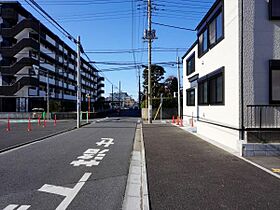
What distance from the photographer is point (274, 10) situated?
9.05 meters

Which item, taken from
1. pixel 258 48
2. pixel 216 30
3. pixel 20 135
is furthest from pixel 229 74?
pixel 20 135

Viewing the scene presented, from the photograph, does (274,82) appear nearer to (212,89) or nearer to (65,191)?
(212,89)

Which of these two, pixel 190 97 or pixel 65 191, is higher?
pixel 190 97

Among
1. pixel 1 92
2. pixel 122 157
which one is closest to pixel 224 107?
pixel 122 157

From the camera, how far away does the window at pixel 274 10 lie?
9023 millimetres

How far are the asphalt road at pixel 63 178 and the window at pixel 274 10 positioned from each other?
6648 millimetres

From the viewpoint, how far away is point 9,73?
43.3m

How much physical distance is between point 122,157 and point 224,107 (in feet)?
14.5

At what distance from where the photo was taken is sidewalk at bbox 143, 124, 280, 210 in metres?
4.55

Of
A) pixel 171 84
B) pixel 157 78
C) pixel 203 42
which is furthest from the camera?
pixel 171 84

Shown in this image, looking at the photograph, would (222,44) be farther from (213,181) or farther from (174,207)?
(174,207)

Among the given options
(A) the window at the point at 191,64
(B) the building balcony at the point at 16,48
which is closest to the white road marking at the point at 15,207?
(A) the window at the point at 191,64

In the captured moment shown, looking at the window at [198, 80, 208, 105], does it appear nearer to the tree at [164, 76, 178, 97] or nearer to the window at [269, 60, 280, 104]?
the window at [269, 60, 280, 104]

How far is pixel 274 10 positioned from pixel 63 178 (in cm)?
824
